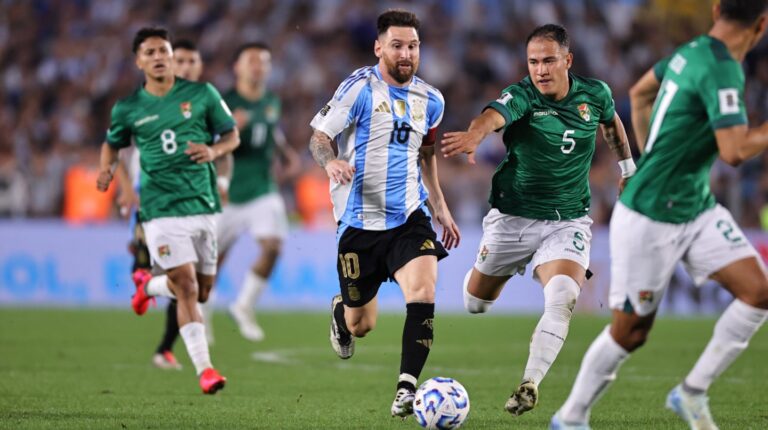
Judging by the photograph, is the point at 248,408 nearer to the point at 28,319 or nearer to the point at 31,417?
the point at 31,417

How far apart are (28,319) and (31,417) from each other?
920cm

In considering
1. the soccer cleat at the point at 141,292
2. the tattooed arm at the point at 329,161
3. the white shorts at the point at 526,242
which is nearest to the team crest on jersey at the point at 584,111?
the white shorts at the point at 526,242

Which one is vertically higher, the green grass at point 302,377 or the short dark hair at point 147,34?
the short dark hair at point 147,34

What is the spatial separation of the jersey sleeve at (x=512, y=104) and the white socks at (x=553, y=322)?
1.10 m

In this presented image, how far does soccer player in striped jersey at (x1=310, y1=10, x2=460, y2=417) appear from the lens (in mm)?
7395

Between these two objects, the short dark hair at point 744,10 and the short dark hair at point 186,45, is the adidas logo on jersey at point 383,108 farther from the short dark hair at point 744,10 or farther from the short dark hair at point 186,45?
the short dark hair at point 186,45

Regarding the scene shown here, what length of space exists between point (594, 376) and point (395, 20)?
278 cm

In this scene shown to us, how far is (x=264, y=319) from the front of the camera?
16.9 m

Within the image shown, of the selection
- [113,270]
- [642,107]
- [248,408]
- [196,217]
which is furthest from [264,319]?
[642,107]

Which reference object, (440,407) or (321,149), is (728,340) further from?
(321,149)

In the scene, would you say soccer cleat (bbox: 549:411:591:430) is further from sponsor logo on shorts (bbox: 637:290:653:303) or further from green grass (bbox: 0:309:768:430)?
green grass (bbox: 0:309:768:430)

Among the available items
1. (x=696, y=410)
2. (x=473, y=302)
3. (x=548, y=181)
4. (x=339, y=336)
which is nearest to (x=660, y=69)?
(x=696, y=410)

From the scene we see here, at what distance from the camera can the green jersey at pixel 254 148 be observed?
543 inches

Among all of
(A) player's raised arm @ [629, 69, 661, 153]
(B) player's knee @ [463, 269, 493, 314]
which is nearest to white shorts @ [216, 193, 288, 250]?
(B) player's knee @ [463, 269, 493, 314]
